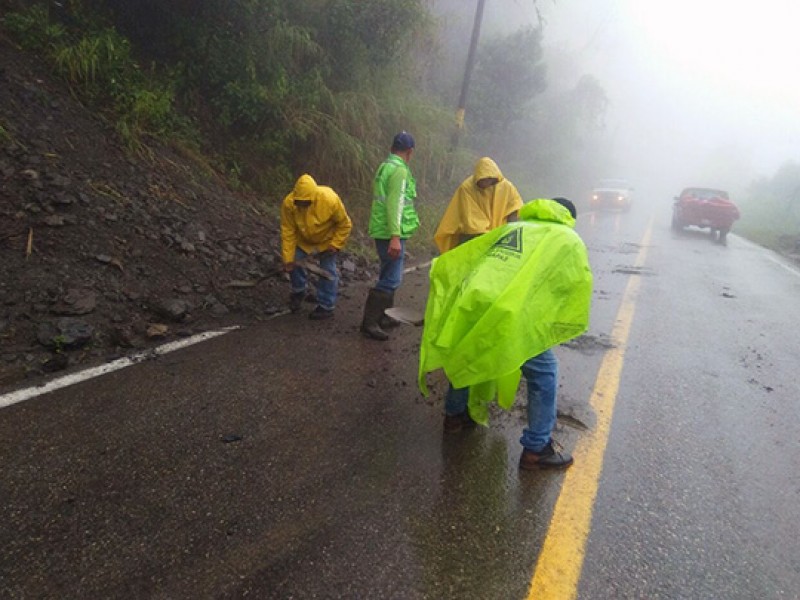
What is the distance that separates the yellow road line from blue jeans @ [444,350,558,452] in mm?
Answer: 254

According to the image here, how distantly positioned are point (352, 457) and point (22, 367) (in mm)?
2359

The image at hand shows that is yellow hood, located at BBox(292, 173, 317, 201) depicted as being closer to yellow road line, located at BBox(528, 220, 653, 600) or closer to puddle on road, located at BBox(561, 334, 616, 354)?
puddle on road, located at BBox(561, 334, 616, 354)

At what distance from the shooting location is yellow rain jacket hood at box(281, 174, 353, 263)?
464 cm

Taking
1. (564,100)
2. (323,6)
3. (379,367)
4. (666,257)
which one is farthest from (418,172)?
(564,100)

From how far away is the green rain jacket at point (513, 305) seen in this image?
227 centimetres

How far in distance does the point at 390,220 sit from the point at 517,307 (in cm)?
232

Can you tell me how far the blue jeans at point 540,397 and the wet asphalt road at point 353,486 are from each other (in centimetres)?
19

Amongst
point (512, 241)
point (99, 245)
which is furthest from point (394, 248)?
point (99, 245)

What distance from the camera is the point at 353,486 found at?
8.14ft

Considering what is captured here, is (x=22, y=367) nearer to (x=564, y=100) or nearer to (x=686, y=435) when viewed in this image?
(x=686, y=435)

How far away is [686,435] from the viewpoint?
3.26 m

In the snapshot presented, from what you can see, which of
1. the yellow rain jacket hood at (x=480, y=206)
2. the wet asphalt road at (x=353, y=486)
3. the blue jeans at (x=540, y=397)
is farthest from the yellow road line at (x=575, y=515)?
the yellow rain jacket hood at (x=480, y=206)

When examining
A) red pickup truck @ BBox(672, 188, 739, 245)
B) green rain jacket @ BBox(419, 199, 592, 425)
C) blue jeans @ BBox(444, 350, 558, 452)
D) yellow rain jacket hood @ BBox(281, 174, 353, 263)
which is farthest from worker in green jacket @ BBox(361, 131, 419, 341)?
red pickup truck @ BBox(672, 188, 739, 245)

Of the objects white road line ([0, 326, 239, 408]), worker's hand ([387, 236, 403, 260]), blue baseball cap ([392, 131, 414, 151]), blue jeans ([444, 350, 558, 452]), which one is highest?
blue baseball cap ([392, 131, 414, 151])
